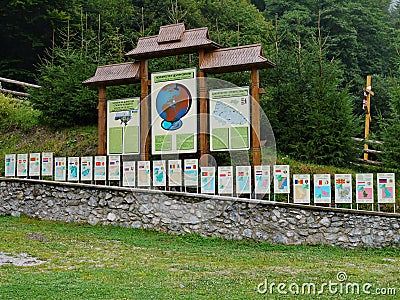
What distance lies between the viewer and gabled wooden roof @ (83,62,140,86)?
14070 mm

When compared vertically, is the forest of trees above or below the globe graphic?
above

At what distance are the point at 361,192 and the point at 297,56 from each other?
6.47 metres

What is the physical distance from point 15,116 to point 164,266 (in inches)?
453

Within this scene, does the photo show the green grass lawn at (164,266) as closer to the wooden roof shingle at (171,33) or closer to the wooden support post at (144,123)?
the wooden support post at (144,123)

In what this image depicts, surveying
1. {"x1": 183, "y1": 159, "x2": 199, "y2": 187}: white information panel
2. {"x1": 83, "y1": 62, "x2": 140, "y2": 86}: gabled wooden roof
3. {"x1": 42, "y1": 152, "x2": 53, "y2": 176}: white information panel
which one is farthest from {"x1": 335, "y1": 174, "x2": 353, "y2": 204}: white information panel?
{"x1": 42, "y1": 152, "x2": 53, "y2": 176}: white information panel

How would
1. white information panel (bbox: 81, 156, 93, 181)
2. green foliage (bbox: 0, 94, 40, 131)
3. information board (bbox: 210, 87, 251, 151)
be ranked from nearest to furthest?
information board (bbox: 210, 87, 251, 151) < white information panel (bbox: 81, 156, 93, 181) < green foliage (bbox: 0, 94, 40, 131)

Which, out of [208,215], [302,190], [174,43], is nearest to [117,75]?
[174,43]

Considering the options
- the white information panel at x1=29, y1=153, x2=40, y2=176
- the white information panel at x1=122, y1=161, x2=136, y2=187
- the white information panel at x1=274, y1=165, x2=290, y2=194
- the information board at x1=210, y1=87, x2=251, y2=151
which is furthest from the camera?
the white information panel at x1=29, y1=153, x2=40, y2=176

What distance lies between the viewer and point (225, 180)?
39.7 ft

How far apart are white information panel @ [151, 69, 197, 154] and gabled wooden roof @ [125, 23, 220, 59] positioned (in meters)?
0.53

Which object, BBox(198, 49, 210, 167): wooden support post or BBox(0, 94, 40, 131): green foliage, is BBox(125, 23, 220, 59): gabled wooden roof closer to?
BBox(198, 49, 210, 167): wooden support post

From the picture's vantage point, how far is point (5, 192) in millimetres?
14250

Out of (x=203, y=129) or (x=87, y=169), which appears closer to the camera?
(x=203, y=129)

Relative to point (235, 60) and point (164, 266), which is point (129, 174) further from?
point (164, 266)
